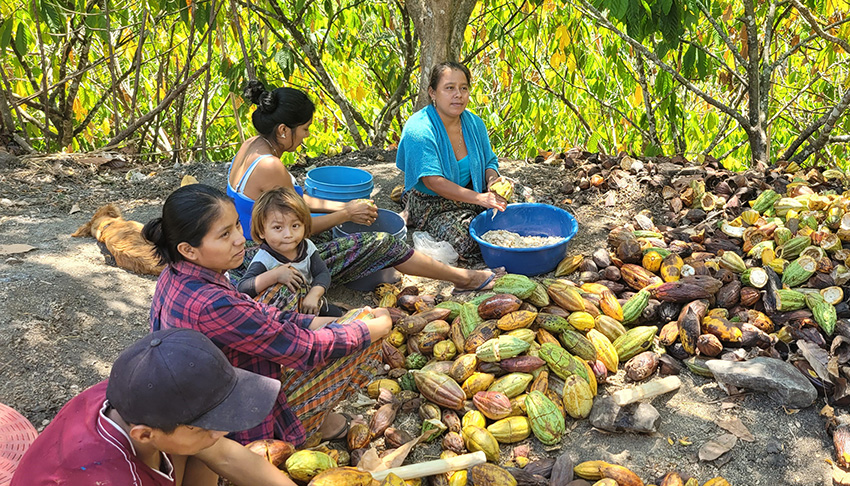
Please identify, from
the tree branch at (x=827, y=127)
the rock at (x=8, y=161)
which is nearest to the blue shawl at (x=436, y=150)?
the tree branch at (x=827, y=127)

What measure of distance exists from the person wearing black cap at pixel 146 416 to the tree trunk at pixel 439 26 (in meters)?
3.52

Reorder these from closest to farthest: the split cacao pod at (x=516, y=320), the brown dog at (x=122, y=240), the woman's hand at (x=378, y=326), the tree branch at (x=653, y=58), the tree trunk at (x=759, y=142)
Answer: the woman's hand at (x=378, y=326), the split cacao pod at (x=516, y=320), the brown dog at (x=122, y=240), the tree branch at (x=653, y=58), the tree trunk at (x=759, y=142)

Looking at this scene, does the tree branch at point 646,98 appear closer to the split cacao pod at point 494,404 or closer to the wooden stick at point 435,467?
the split cacao pod at point 494,404

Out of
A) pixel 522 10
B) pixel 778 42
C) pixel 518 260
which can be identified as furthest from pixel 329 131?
pixel 778 42

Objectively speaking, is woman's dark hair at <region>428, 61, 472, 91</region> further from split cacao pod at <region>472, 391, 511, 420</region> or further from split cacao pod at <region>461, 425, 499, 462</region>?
split cacao pod at <region>461, 425, 499, 462</region>

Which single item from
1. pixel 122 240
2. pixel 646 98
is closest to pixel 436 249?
pixel 122 240

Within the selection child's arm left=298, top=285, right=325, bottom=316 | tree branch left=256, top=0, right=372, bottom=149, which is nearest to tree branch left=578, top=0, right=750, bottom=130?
tree branch left=256, top=0, right=372, bottom=149

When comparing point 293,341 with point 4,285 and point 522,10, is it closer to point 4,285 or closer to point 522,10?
point 4,285

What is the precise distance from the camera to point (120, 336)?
289 centimetres

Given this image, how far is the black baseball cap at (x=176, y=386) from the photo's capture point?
1.38 metres

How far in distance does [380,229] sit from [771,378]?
233 centimetres

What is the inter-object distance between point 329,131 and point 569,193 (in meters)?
3.97

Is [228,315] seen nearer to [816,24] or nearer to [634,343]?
[634,343]

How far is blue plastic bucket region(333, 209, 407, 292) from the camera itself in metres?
3.49
